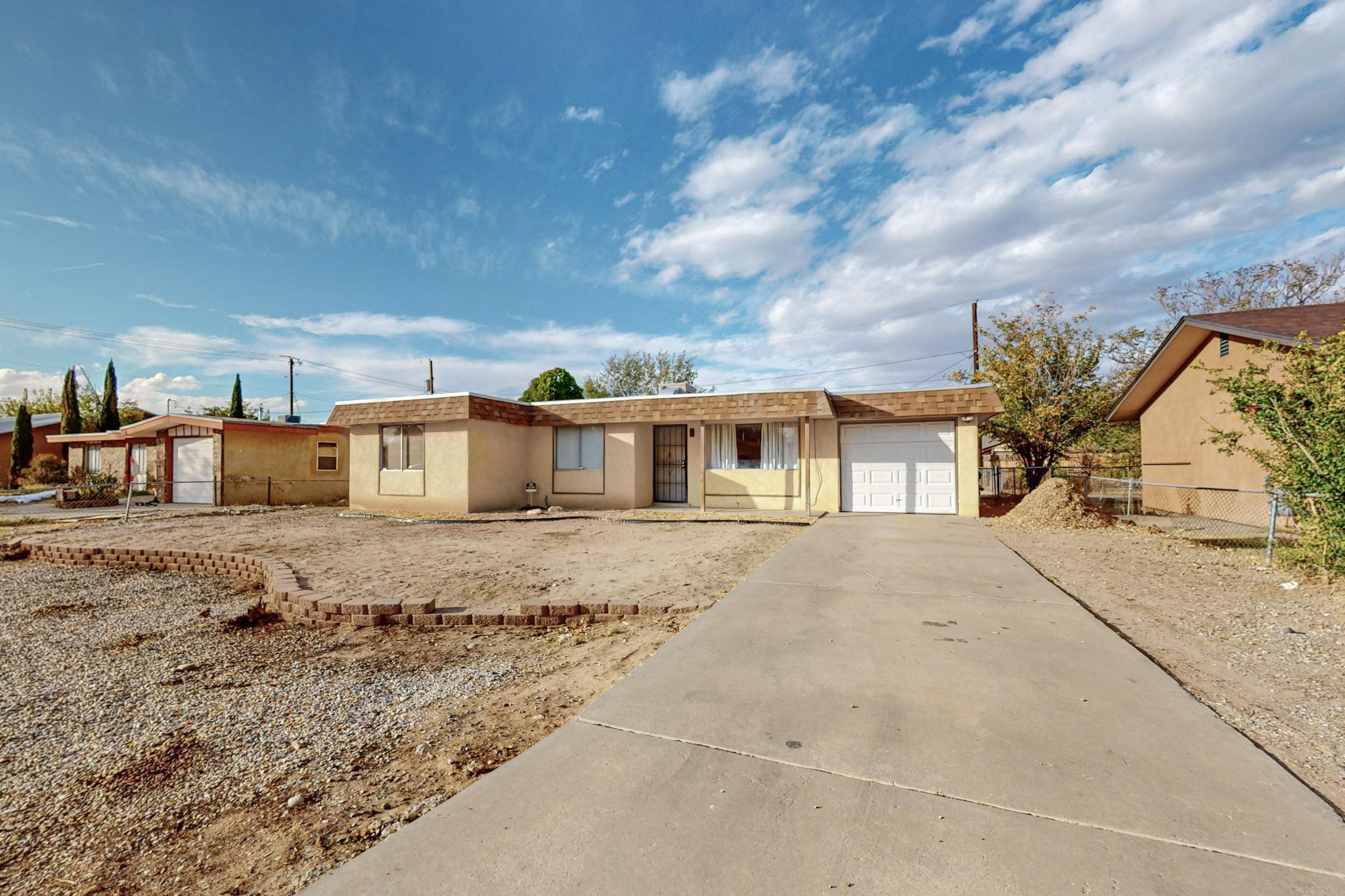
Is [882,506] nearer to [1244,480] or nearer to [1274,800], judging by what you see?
[1244,480]

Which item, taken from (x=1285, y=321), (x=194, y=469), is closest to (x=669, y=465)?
(x=1285, y=321)

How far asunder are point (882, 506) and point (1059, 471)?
706 centimetres

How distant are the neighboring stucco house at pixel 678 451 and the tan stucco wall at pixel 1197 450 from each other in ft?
15.4

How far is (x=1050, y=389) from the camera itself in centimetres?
1664

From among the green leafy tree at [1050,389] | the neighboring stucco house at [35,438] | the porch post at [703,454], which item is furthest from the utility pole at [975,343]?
the neighboring stucco house at [35,438]

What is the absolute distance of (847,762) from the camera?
7.84 ft

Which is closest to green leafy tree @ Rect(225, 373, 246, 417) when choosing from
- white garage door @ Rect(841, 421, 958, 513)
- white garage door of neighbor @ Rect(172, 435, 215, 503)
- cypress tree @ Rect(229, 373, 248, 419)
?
cypress tree @ Rect(229, 373, 248, 419)

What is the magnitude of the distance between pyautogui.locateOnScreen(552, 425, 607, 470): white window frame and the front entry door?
1.48m

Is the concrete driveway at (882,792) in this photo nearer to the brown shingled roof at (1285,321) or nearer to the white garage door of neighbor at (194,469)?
the brown shingled roof at (1285,321)

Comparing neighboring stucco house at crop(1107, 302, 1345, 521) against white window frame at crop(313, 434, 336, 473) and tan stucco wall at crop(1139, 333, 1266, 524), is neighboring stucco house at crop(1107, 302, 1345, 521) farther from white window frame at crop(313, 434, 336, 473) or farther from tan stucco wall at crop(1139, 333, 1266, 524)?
white window frame at crop(313, 434, 336, 473)

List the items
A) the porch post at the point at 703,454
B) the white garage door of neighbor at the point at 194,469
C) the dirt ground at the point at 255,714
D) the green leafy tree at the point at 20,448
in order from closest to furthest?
the dirt ground at the point at 255,714, the porch post at the point at 703,454, the white garage door of neighbor at the point at 194,469, the green leafy tree at the point at 20,448

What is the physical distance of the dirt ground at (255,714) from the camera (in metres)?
2.15

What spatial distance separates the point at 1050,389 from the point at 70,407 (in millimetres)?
43499

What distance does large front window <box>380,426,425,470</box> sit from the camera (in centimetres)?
1445
